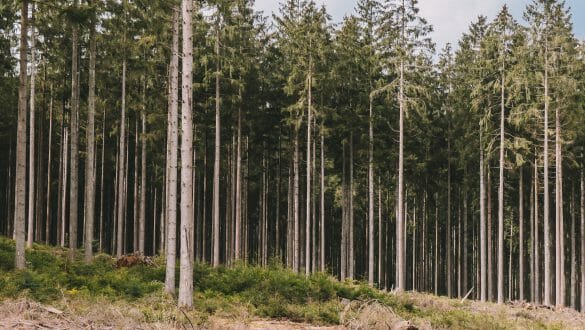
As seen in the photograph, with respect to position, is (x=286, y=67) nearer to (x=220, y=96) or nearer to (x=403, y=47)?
(x=220, y=96)

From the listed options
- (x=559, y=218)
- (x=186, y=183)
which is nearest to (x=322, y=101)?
(x=559, y=218)

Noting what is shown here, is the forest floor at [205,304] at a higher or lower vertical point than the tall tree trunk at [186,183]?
lower

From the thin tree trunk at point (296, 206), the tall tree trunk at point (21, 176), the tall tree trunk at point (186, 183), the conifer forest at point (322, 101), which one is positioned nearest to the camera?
the tall tree trunk at point (186, 183)

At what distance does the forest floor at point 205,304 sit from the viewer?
9180 millimetres

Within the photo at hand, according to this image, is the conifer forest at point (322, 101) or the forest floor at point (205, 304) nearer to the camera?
the forest floor at point (205, 304)

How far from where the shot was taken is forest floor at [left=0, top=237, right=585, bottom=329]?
918 cm

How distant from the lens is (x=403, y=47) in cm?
2658

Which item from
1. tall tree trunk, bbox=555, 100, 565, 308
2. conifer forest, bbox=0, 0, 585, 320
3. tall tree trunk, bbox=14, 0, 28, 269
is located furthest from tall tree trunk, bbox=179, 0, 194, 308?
tall tree trunk, bbox=555, 100, 565, 308

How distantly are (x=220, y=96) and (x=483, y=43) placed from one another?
14.7 meters

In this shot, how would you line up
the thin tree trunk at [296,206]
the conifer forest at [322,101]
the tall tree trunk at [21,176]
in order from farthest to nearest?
the thin tree trunk at [296,206]
the conifer forest at [322,101]
the tall tree trunk at [21,176]

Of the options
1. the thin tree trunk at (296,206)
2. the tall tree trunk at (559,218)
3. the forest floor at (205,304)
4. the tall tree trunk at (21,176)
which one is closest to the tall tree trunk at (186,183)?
the forest floor at (205,304)

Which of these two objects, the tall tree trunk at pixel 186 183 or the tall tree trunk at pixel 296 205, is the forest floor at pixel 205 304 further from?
the tall tree trunk at pixel 296 205

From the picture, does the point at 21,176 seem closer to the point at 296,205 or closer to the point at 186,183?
the point at 186,183

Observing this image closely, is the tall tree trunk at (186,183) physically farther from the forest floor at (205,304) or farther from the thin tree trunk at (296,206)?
the thin tree trunk at (296,206)
